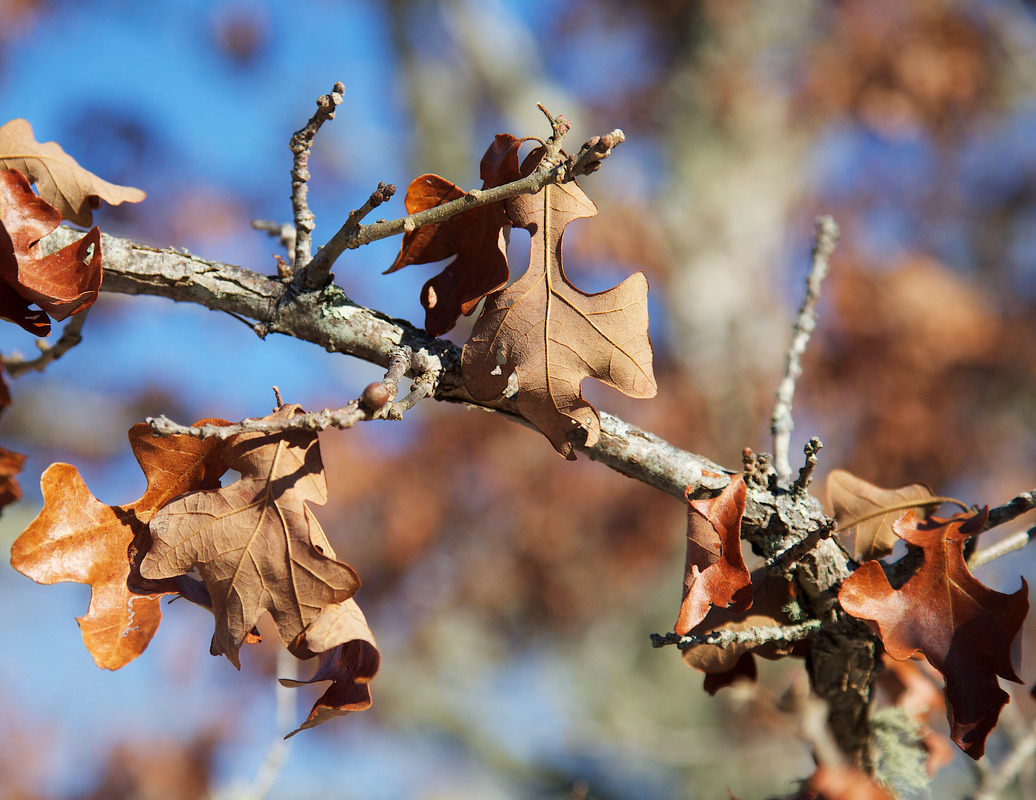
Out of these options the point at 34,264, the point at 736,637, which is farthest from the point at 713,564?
the point at 34,264

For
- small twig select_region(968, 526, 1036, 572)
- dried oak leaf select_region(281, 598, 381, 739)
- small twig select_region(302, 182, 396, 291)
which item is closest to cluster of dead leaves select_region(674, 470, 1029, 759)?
small twig select_region(968, 526, 1036, 572)

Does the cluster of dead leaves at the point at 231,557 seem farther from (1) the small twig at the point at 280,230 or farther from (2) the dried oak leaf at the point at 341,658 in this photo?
(1) the small twig at the point at 280,230

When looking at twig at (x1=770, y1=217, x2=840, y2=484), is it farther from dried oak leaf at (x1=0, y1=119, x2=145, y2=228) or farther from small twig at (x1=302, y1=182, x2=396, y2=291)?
dried oak leaf at (x1=0, y1=119, x2=145, y2=228)

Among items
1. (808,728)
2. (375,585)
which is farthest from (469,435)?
(808,728)

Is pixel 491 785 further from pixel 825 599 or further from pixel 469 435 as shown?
pixel 825 599

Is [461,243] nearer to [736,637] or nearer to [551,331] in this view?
[551,331]
